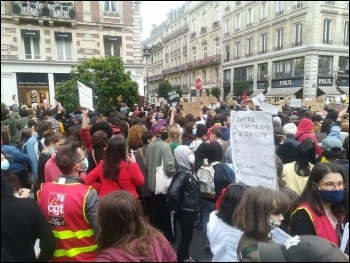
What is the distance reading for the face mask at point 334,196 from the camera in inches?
79.7

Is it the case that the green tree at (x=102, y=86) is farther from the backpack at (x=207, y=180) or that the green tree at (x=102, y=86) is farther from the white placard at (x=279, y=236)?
the white placard at (x=279, y=236)

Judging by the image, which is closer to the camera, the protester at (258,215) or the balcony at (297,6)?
the protester at (258,215)

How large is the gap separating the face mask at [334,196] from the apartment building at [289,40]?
1043 mm

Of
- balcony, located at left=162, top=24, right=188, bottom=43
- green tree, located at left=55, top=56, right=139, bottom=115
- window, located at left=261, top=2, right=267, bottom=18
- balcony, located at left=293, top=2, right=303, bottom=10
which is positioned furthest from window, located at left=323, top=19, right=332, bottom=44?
green tree, located at left=55, top=56, right=139, bottom=115

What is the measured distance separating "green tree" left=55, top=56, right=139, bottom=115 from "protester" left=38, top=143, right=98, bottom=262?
7.44 m

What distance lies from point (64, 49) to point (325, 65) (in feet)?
51.2

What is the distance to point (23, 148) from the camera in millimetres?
4375

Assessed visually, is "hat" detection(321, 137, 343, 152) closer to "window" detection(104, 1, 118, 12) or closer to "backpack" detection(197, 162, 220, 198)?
"backpack" detection(197, 162, 220, 198)

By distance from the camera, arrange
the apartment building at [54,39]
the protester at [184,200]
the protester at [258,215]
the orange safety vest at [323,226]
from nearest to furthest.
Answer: the protester at [258,215] < the orange safety vest at [323,226] < the protester at [184,200] < the apartment building at [54,39]

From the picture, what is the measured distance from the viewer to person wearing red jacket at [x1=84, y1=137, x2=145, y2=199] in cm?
294

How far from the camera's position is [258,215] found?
179cm

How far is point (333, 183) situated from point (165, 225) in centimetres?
264

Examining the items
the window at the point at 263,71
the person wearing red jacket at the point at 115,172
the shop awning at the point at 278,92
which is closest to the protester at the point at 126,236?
the person wearing red jacket at the point at 115,172

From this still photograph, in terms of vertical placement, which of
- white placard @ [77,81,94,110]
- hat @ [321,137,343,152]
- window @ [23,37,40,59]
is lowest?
hat @ [321,137,343,152]
